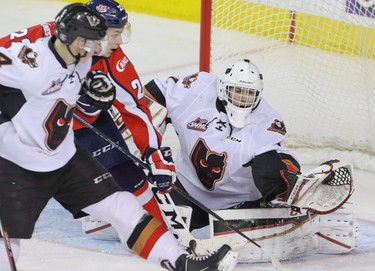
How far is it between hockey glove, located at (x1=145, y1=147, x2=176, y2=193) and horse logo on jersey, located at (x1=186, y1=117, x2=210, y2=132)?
1.27ft

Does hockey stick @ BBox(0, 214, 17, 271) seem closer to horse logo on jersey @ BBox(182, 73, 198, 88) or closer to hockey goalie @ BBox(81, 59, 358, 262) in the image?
hockey goalie @ BBox(81, 59, 358, 262)

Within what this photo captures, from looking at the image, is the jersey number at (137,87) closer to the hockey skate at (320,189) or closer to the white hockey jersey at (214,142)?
the white hockey jersey at (214,142)

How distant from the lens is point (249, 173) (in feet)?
12.0

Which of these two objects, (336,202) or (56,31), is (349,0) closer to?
(336,202)

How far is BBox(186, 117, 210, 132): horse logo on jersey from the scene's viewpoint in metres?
3.72

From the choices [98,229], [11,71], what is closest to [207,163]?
[98,229]

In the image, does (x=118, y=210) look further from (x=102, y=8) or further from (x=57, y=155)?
(x=102, y=8)

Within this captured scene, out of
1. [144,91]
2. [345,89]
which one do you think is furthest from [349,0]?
[144,91]

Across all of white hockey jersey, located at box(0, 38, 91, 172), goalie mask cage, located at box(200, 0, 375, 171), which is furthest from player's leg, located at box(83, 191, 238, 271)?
goalie mask cage, located at box(200, 0, 375, 171)

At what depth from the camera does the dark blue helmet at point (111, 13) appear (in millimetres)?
3492

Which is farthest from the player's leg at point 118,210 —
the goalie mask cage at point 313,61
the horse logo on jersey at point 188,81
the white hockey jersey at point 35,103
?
the goalie mask cage at point 313,61

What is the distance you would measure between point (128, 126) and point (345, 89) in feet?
5.92

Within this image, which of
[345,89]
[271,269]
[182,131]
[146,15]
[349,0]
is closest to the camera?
[271,269]

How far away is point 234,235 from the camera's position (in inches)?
139
